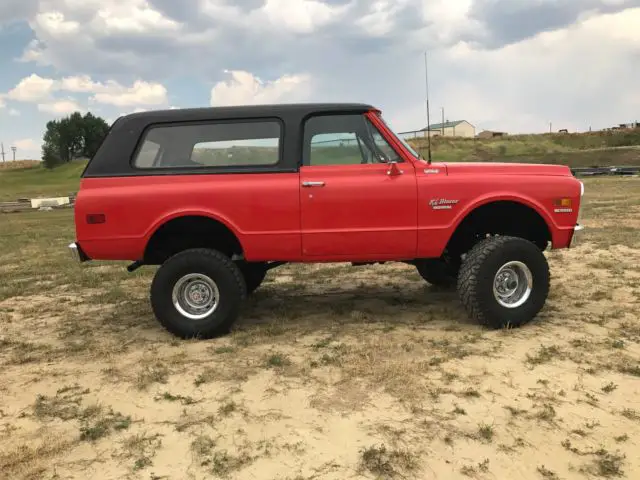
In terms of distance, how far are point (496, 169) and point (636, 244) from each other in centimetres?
518

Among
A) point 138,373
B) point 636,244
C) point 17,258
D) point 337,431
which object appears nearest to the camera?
point 337,431

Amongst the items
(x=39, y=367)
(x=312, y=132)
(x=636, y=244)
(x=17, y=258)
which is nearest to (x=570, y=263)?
(x=636, y=244)

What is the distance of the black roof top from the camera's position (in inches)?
193

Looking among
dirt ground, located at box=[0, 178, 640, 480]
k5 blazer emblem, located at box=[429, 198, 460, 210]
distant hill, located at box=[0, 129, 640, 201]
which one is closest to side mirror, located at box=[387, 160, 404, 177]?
k5 blazer emblem, located at box=[429, 198, 460, 210]

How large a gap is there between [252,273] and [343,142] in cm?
201

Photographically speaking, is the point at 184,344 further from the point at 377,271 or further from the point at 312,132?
the point at 377,271

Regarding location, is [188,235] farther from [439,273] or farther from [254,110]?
[439,273]

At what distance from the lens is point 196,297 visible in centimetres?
490

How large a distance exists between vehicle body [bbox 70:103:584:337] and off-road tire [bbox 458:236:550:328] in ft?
0.04

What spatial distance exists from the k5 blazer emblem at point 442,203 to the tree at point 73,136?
93.5m

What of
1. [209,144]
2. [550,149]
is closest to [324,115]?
[209,144]

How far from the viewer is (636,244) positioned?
8711 mm

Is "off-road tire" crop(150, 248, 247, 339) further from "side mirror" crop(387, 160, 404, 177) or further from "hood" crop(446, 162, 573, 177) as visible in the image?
Answer: "hood" crop(446, 162, 573, 177)

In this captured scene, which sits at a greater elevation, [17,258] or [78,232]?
[78,232]
